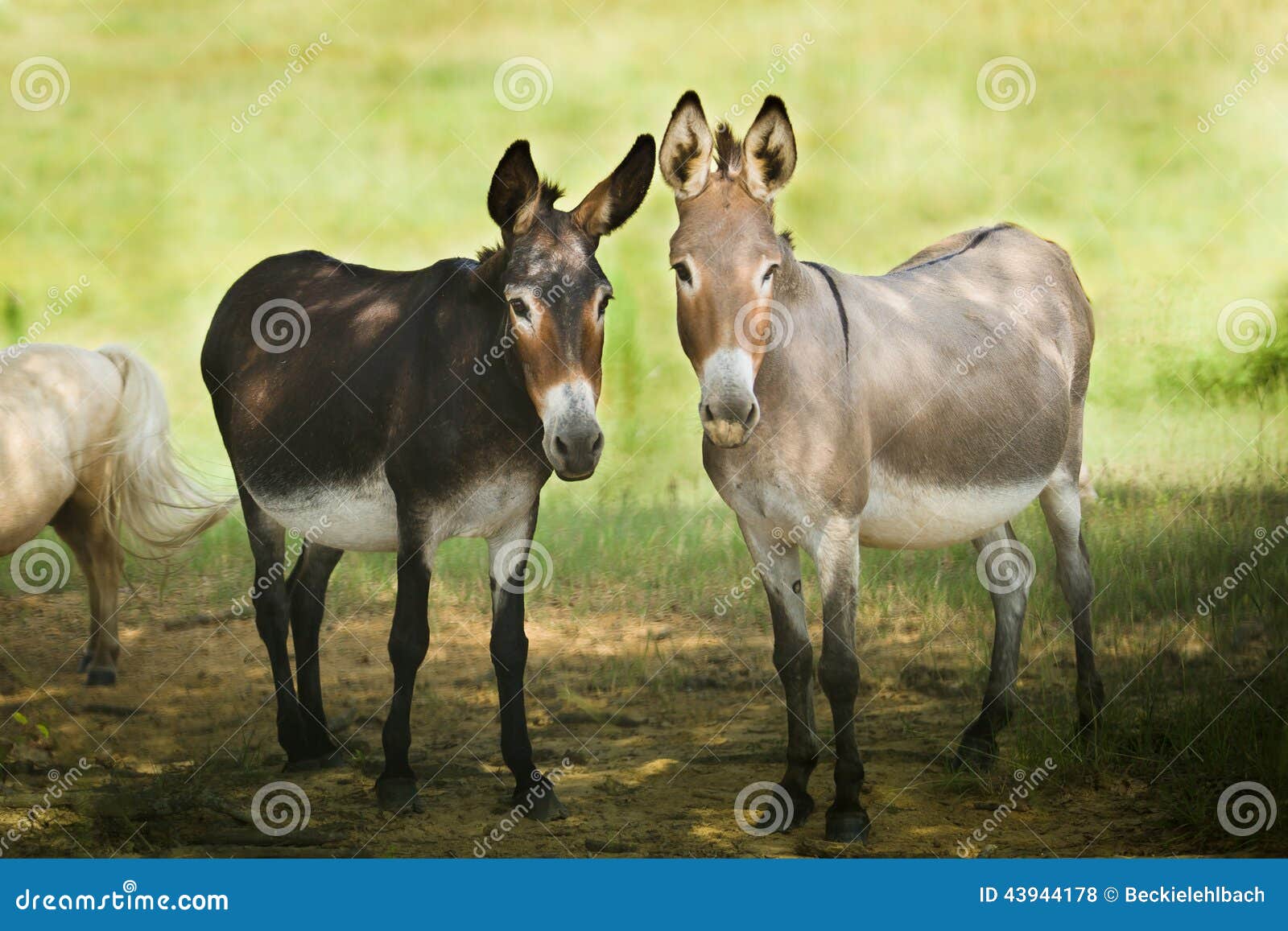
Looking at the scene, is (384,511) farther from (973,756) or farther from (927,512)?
(973,756)

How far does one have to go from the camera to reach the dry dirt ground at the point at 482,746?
22.0 ft

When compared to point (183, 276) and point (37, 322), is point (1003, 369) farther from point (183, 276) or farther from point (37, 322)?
point (37, 322)

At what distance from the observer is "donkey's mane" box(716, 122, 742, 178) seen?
6211 mm

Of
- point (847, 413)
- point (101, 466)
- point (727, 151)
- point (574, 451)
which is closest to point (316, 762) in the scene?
point (101, 466)

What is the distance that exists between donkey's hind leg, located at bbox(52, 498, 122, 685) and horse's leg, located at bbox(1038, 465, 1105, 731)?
5233mm

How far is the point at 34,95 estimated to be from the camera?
342 inches

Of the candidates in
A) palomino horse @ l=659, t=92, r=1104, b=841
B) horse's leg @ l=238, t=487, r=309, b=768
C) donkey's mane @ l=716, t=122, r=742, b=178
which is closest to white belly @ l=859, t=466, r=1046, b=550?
palomino horse @ l=659, t=92, r=1104, b=841

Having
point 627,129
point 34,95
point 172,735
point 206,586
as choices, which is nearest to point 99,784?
point 172,735

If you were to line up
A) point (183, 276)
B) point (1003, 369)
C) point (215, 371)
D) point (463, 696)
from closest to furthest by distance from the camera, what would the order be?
point (1003, 369)
point (215, 371)
point (463, 696)
point (183, 276)

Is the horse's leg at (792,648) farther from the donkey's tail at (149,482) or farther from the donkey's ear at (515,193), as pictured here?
the donkey's tail at (149,482)

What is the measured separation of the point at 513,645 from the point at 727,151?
2410mm

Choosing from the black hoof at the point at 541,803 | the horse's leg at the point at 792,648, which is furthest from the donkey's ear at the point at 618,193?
the black hoof at the point at 541,803

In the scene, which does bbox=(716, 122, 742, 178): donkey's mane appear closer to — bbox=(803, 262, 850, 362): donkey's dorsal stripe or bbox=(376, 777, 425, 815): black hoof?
bbox=(803, 262, 850, 362): donkey's dorsal stripe

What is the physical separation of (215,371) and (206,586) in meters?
2.02
